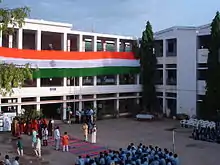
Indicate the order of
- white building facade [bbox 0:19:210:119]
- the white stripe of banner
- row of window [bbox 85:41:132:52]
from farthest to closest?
row of window [bbox 85:41:132:52], white building facade [bbox 0:19:210:119], the white stripe of banner

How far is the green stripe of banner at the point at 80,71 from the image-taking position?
2808 cm

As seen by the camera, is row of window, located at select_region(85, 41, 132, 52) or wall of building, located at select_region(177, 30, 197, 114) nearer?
wall of building, located at select_region(177, 30, 197, 114)

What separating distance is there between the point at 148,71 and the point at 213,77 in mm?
7105

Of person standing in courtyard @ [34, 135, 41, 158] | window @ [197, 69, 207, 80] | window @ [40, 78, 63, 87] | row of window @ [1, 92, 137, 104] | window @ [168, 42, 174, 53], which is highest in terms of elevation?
window @ [168, 42, 174, 53]

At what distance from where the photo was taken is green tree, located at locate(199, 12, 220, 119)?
28.2m

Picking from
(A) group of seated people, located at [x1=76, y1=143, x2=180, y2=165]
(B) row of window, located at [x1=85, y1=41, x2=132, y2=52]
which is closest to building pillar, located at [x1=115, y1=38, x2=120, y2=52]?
(B) row of window, located at [x1=85, y1=41, x2=132, y2=52]

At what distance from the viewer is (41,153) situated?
57.4 feet

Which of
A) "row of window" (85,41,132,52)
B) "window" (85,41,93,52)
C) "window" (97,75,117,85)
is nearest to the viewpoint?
"window" (97,75,117,85)

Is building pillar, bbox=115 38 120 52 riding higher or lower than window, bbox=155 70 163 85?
higher

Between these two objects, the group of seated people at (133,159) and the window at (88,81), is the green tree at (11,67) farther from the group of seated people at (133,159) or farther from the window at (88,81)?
the window at (88,81)

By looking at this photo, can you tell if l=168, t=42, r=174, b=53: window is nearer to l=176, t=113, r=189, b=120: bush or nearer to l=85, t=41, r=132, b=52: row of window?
l=85, t=41, r=132, b=52: row of window

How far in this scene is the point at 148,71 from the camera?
33.8 metres

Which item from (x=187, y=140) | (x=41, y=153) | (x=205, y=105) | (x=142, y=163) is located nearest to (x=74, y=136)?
(x=41, y=153)

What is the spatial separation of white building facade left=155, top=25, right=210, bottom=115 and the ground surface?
2970mm
